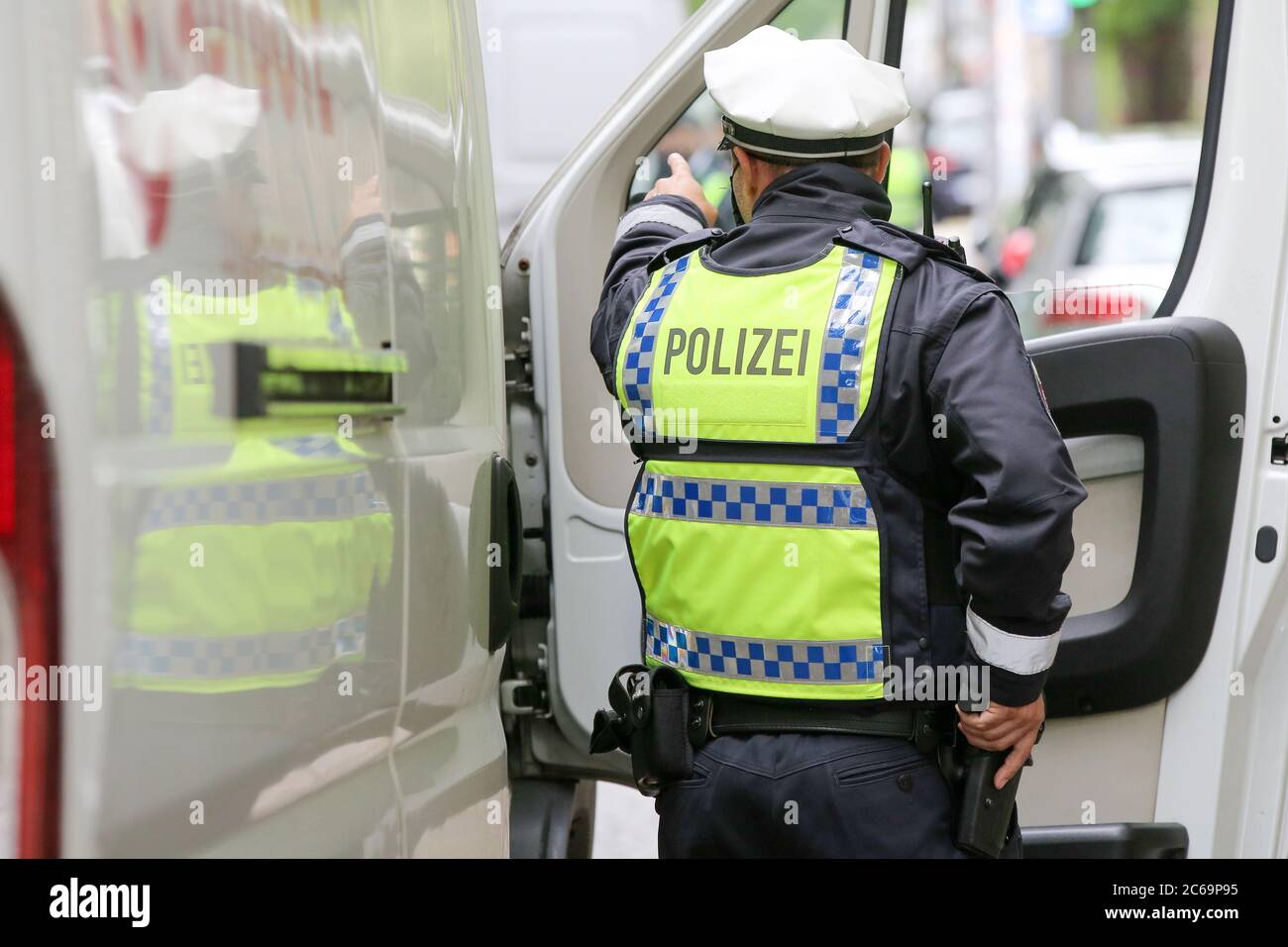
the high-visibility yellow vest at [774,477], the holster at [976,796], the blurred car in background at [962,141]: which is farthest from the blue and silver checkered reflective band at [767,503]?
the blurred car in background at [962,141]

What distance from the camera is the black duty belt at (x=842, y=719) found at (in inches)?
81.4

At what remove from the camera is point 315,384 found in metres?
1.50

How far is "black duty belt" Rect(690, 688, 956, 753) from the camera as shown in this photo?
2.07 m

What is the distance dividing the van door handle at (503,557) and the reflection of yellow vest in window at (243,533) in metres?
0.48

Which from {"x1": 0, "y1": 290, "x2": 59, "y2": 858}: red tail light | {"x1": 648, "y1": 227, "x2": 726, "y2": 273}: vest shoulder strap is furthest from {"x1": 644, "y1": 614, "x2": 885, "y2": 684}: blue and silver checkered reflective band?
{"x1": 0, "y1": 290, "x2": 59, "y2": 858}: red tail light

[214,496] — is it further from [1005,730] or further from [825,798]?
[1005,730]

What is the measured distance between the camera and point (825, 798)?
2.05 meters

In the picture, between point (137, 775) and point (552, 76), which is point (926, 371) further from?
point (552, 76)

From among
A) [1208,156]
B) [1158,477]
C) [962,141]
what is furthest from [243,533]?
[962,141]

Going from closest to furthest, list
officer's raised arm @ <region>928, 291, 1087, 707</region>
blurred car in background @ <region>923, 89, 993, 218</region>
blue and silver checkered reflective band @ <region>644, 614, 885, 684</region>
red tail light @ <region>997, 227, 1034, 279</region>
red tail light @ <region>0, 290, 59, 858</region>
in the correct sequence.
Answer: red tail light @ <region>0, 290, 59, 858</region>, officer's raised arm @ <region>928, 291, 1087, 707</region>, blue and silver checkered reflective band @ <region>644, 614, 885, 684</region>, red tail light @ <region>997, 227, 1034, 279</region>, blurred car in background @ <region>923, 89, 993, 218</region>

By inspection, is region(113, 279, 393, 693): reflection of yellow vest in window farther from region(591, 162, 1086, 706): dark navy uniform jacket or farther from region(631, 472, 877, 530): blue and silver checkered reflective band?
region(591, 162, 1086, 706): dark navy uniform jacket

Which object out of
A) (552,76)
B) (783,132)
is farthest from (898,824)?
(552,76)

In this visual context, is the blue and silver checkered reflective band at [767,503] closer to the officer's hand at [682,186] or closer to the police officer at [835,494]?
the police officer at [835,494]

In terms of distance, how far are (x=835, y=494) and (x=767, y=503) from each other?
94 millimetres
